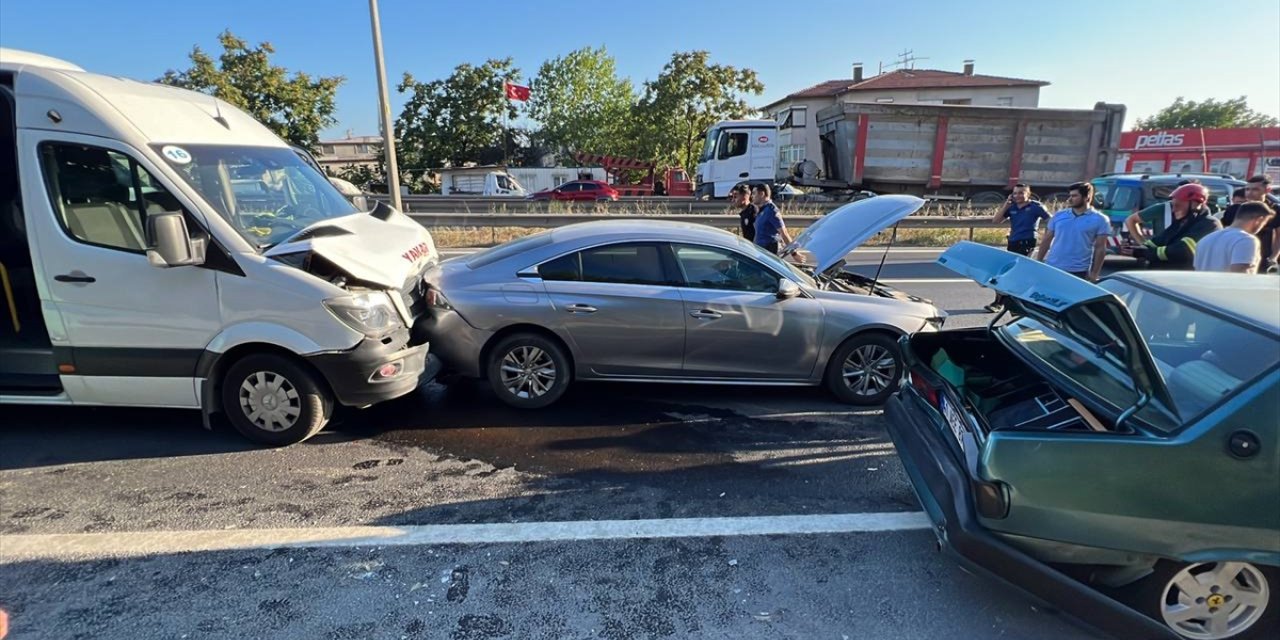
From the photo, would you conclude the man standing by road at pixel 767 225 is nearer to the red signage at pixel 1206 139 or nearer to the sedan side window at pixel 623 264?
the sedan side window at pixel 623 264

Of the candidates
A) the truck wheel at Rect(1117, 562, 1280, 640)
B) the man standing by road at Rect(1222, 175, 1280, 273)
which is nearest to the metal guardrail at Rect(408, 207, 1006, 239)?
the man standing by road at Rect(1222, 175, 1280, 273)

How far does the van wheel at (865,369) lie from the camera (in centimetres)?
458

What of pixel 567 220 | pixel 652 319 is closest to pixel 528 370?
pixel 652 319

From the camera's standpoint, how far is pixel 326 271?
146 inches

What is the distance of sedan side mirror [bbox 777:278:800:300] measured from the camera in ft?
14.5

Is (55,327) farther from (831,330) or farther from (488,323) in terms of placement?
(831,330)

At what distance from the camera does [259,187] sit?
4.14 metres

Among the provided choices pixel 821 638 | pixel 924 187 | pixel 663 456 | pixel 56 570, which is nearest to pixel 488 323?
pixel 663 456

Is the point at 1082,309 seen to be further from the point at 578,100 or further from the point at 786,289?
the point at 578,100

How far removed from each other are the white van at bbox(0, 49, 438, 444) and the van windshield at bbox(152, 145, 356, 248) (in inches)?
0.6

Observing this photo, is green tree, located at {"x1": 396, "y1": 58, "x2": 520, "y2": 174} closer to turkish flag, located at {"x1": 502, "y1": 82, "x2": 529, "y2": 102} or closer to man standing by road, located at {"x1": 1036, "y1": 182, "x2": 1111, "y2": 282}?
turkish flag, located at {"x1": 502, "y1": 82, "x2": 529, "y2": 102}

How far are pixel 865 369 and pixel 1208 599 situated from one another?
253 cm

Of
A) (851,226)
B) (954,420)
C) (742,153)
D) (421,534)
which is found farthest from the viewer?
(742,153)

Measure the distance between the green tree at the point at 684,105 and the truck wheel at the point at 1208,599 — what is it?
34.9 m
